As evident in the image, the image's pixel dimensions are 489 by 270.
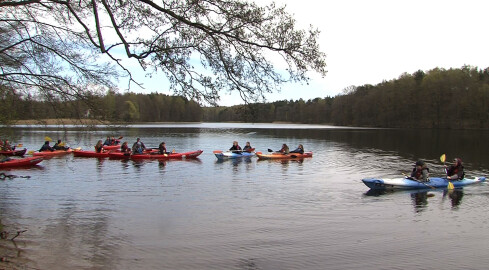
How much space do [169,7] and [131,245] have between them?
20.3 ft

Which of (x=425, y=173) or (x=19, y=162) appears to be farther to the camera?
(x=19, y=162)

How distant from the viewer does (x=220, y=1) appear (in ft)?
19.4

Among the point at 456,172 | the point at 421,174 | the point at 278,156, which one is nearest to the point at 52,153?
the point at 278,156

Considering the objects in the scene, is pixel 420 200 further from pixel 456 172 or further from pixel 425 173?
pixel 456 172

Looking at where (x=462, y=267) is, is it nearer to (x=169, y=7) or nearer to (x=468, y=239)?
(x=468, y=239)

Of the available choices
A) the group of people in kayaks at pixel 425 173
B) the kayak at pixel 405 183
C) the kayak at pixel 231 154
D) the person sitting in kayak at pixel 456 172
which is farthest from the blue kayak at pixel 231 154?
the person sitting in kayak at pixel 456 172

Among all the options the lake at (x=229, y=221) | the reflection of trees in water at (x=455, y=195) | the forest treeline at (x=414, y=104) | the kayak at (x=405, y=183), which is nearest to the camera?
the lake at (x=229, y=221)

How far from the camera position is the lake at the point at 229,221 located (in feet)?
28.9

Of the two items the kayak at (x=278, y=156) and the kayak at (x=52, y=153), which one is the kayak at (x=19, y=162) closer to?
the kayak at (x=52, y=153)

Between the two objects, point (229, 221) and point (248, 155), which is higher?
point (248, 155)

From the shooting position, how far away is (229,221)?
11945mm

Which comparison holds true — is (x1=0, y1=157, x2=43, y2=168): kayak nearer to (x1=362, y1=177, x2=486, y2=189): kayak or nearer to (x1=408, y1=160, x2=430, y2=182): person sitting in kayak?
(x1=362, y1=177, x2=486, y2=189): kayak

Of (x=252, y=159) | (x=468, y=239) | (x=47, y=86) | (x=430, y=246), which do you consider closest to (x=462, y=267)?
(x=430, y=246)

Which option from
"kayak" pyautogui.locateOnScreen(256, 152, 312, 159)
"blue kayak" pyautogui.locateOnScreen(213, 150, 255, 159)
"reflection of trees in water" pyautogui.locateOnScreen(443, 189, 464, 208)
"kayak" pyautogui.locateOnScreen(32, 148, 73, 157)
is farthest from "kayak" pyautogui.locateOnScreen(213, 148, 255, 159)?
"reflection of trees in water" pyautogui.locateOnScreen(443, 189, 464, 208)
